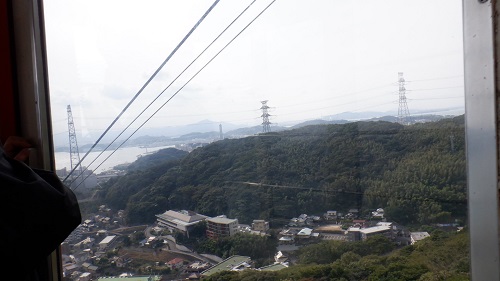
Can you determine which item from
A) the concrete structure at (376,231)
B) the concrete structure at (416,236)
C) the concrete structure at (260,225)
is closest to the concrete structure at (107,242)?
the concrete structure at (260,225)

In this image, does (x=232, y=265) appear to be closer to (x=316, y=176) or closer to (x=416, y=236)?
(x=316, y=176)

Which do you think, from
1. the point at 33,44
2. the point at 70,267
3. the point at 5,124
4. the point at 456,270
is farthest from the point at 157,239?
the point at 456,270

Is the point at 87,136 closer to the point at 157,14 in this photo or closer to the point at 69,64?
the point at 69,64

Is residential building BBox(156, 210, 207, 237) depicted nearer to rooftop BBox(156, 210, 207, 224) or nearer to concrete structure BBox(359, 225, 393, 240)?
rooftop BBox(156, 210, 207, 224)

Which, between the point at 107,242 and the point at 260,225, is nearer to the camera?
the point at 260,225

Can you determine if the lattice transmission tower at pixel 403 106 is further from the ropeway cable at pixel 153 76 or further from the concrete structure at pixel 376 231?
the ropeway cable at pixel 153 76

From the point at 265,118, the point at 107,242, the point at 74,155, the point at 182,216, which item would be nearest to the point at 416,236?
the point at 265,118
